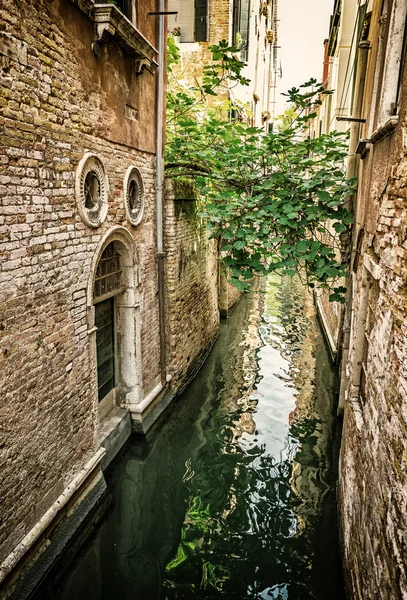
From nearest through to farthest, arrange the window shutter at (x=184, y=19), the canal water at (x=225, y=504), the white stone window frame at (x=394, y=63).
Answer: the white stone window frame at (x=394, y=63) → the canal water at (x=225, y=504) → the window shutter at (x=184, y=19)

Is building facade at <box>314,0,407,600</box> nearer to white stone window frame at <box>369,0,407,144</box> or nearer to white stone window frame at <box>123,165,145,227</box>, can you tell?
white stone window frame at <box>369,0,407,144</box>

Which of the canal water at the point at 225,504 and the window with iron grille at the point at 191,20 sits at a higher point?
the window with iron grille at the point at 191,20

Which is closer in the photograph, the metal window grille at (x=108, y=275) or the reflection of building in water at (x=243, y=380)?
the metal window grille at (x=108, y=275)

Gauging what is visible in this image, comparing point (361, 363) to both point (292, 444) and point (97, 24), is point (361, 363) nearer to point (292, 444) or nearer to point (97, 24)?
point (292, 444)

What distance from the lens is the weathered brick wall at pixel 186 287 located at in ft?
24.4

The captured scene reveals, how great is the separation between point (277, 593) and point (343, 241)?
193 inches

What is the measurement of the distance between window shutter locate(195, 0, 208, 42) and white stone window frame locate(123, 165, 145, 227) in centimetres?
743

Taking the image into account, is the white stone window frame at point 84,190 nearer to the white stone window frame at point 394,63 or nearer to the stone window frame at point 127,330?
the stone window frame at point 127,330

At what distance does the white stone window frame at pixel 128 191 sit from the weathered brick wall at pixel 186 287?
2.78 ft

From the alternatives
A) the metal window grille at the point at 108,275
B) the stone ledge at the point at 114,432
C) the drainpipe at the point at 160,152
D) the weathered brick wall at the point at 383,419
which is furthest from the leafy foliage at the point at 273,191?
the stone ledge at the point at 114,432

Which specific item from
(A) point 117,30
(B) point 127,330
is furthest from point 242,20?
(B) point 127,330

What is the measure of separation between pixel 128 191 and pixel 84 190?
1281 millimetres

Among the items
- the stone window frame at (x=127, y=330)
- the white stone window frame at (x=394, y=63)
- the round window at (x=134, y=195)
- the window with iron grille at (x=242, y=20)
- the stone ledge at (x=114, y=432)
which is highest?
the window with iron grille at (x=242, y=20)

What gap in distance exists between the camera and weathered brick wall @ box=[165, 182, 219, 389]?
7.44 m
